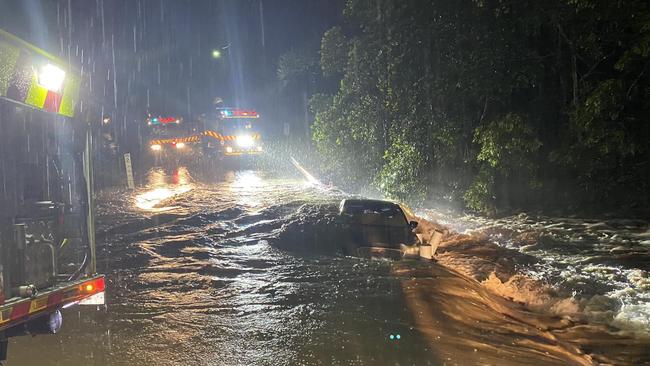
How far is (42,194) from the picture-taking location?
3867mm

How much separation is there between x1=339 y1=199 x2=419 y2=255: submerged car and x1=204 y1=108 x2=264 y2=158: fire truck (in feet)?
58.9

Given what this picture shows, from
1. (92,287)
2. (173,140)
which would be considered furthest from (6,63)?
(173,140)

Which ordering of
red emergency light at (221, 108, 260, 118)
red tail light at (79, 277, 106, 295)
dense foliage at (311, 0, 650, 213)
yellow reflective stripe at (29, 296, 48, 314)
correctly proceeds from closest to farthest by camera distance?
yellow reflective stripe at (29, 296, 48, 314) < red tail light at (79, 277, 106, 295) < dense foliage at (311, 0, 650, 213) < red emergency light at (221, 108, 260, 118)

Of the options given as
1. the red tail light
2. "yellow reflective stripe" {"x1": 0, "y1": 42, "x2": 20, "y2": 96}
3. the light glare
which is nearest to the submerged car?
the red tail light

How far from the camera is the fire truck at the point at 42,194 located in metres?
3.26

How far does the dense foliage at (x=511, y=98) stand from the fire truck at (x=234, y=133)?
10.6m

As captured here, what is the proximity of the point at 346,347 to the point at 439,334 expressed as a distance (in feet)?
3.79

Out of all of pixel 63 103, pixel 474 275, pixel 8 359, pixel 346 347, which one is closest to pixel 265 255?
pixel 474 275

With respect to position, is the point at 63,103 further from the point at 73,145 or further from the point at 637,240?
the point at 637,240

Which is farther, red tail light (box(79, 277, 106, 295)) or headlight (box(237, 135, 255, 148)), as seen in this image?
headlight (box(237, 135, 255, 148))

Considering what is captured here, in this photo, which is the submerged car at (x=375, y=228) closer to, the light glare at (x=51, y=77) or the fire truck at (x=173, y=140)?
the light glare at (x=51, y=77)

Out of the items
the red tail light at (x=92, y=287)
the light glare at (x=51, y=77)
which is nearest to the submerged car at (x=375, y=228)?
the red tail light at (x=92, y=287)

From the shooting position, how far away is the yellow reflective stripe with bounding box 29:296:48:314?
3.39 meters

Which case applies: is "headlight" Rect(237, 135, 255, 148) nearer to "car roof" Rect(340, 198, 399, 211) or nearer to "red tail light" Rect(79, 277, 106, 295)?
"car roof" Rect(340, 198, 399, 211)
